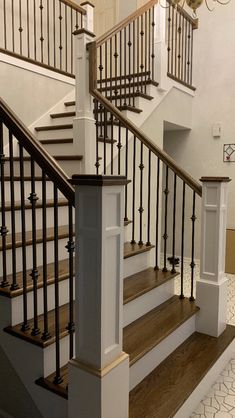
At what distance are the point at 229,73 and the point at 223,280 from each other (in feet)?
10.5

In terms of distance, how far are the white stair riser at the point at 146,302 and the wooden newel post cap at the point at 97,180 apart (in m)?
1.07

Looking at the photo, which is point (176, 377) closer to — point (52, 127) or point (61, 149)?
point (61, 149)

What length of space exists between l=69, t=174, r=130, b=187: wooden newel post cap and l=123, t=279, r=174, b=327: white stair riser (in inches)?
42.2

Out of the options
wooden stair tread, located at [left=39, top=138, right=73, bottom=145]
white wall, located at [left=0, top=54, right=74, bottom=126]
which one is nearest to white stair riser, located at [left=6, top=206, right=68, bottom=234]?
wooden stair tread, located at [left=39, top=138, right=73, bottom=145]

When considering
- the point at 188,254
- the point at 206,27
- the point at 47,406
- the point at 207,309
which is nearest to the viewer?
the point at 47,406

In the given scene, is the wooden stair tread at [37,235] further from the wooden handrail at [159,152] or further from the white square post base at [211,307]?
the white square post base at [211,307]

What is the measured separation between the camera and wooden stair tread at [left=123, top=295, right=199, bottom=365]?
192cm

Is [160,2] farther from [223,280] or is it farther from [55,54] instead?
[223,280]

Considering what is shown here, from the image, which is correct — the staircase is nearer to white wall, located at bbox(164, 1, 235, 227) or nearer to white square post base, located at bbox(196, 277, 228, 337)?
white square post base, located at bbox(196, 277, 228, 337)

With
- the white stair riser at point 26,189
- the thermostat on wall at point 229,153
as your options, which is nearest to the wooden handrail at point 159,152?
the white stair riser at point 26,189

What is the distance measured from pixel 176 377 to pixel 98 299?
0.95 metres

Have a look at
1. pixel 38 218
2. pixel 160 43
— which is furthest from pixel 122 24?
pixel 38 218

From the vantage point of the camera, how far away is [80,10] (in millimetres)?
4367

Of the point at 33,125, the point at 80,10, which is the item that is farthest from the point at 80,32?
the point at 80,10
